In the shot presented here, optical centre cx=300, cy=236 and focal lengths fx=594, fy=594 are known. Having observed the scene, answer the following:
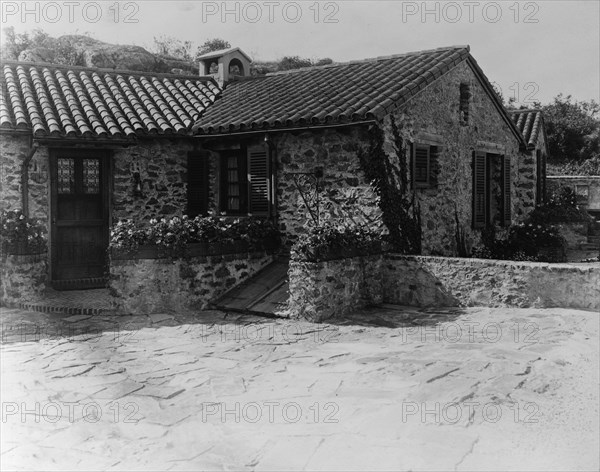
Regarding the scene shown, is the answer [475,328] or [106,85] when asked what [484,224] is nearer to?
[475,328]

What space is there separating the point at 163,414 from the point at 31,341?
3.37 meters

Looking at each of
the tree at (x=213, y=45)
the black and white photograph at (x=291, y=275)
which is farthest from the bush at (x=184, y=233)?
the tree at (x=213, y=45)

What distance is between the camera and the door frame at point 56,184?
37.4ft

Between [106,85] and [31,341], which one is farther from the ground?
[106,85]

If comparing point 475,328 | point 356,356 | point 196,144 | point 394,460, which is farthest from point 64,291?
point 394,460

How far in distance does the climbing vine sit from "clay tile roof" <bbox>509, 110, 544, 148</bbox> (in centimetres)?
823

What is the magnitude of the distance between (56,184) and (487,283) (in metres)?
8.13

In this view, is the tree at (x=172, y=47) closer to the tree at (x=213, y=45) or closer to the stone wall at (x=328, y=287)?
the tree at (x=213, y=45)

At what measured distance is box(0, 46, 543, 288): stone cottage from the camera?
1095 centimetres

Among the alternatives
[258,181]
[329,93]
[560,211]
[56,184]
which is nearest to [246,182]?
[258,181]

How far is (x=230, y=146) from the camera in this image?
12.5 meters

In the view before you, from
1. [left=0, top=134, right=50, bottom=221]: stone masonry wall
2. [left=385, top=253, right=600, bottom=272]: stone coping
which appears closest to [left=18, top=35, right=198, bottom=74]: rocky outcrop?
[left=0, top=134, right=50, bottom=221]: stone masonry wall

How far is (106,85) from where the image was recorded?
1378 centimetres

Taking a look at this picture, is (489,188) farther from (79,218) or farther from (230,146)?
(79,218)
